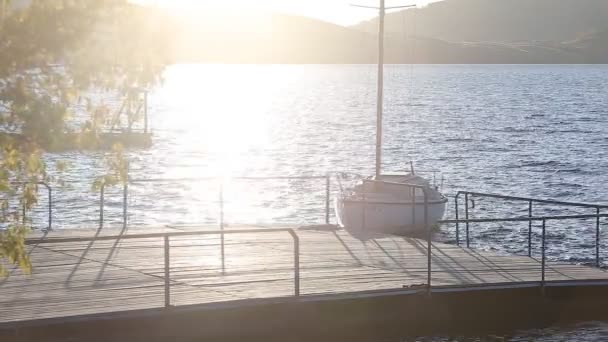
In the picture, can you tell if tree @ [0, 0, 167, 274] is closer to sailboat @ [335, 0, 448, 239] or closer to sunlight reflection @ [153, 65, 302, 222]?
sunlight reflection @ [153, 65, 302, 222]

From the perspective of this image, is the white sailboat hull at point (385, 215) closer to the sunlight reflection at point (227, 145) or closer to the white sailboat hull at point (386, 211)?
the white sailboat hull at point (386, 211)

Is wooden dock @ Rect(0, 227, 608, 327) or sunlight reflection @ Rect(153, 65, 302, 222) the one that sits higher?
wooden dock @ Rect(0, 227, 608, 327)

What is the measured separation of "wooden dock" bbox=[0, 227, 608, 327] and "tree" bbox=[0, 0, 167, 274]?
239 inches

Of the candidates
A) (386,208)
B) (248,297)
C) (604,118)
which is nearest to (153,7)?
(248,297)

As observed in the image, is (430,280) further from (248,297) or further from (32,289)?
(32,289)

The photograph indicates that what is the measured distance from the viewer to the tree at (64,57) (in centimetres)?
782

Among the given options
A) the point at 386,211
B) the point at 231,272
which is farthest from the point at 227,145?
the point at 231,272

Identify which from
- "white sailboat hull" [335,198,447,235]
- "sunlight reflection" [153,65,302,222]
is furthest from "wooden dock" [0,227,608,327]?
"white sailboat hull" [335,198,447,235]

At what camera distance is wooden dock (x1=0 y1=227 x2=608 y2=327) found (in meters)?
14.6

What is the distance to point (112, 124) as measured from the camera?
824cm

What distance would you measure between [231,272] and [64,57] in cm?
898

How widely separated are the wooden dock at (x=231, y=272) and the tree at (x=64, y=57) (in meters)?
6.07

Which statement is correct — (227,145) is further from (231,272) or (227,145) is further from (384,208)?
(231,272)

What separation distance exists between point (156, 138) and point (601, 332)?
72.6 meters
